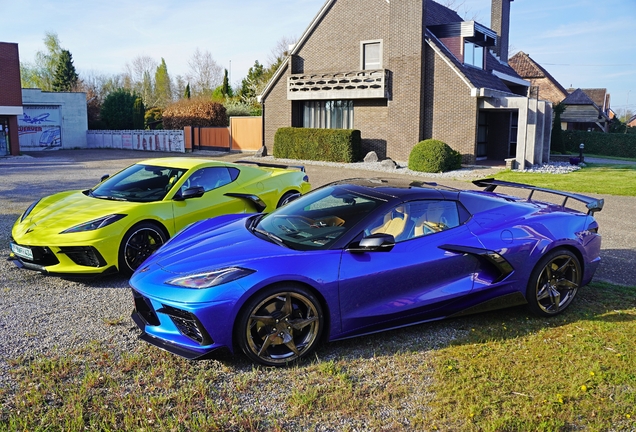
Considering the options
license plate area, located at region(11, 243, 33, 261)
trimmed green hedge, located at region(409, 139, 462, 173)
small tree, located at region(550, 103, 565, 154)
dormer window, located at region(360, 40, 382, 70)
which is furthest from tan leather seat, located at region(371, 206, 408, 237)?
small tree, located at region(550, 103, 565, 154)

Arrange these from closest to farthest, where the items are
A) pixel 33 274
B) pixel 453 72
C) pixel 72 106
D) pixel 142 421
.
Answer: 1. pixel 142 421
2. pixel 33 274
3. pixel 453 72
4. pixel 72 106

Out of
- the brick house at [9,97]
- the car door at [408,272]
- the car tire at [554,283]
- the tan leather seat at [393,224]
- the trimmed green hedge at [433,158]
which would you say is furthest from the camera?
the brick house at [9,97]

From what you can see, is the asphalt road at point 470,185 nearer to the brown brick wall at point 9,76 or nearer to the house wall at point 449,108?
the house wall at point 449,108

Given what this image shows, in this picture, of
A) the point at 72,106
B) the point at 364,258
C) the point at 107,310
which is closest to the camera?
the point at 364,258

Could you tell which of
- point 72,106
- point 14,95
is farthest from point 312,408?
point 72,106

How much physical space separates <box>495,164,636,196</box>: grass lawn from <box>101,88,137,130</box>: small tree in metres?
34.2

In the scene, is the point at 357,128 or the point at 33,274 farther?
the point at 357,128

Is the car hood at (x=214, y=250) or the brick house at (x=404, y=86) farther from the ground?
the brick house at (x=404, y=86)

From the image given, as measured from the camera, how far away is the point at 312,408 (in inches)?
138

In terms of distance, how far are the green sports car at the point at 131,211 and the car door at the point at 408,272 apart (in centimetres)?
323

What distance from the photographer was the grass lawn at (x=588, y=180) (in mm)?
16195

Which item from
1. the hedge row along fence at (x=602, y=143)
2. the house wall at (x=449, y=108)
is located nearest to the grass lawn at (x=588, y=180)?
the house wall at (x=449, y=108)

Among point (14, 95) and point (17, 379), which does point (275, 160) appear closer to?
point (14, 95)

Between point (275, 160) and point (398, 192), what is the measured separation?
76.3ft
